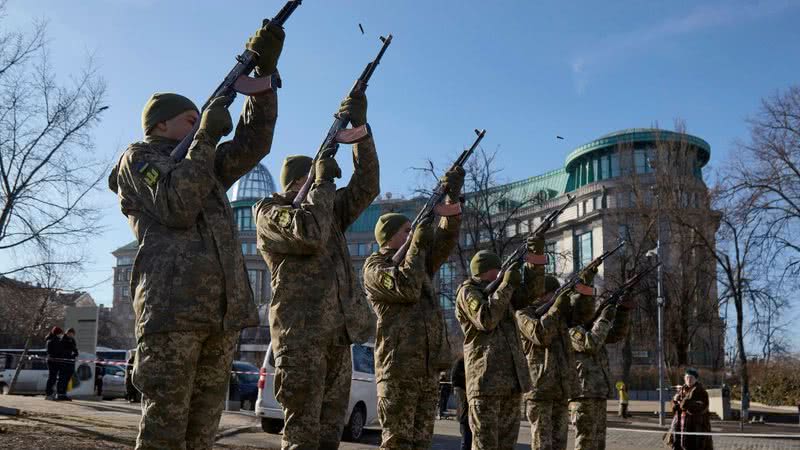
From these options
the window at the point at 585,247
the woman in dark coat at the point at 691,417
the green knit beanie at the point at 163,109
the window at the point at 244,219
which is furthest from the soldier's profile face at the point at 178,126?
the window at the point at 244,219

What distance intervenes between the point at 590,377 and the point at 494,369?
316 centimetres

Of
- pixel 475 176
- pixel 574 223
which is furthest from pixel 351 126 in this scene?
pixel 574 223

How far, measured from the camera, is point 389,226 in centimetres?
695

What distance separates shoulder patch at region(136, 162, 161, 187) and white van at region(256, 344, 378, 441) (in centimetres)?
830

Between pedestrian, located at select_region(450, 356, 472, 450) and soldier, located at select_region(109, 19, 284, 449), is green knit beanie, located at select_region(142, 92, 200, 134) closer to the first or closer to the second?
soldier, located at select_region(109, 19, 284, 449)

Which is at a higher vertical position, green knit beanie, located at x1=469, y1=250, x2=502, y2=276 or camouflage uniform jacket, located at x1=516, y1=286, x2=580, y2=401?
green knit beanie, located at x1=469, y1=250, x2=502, y2=276

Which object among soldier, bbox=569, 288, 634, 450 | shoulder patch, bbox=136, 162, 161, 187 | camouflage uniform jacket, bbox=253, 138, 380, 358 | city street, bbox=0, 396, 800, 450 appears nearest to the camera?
shoulder patch, bbox=136, 162, 161, 187

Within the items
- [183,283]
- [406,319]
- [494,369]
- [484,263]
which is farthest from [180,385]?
[484,263]

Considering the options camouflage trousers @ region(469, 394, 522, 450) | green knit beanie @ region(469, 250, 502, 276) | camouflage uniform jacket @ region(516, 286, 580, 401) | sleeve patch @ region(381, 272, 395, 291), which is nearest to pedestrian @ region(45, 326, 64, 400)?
camouflage uniform jacket @ region(516, 286, 580, 401)

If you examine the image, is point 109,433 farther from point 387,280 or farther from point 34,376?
point 34,376

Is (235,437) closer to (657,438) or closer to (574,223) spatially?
(657,438)

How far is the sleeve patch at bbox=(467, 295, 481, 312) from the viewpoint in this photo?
23.8ft

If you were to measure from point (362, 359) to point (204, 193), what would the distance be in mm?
10440

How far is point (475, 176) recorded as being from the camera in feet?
98.6
